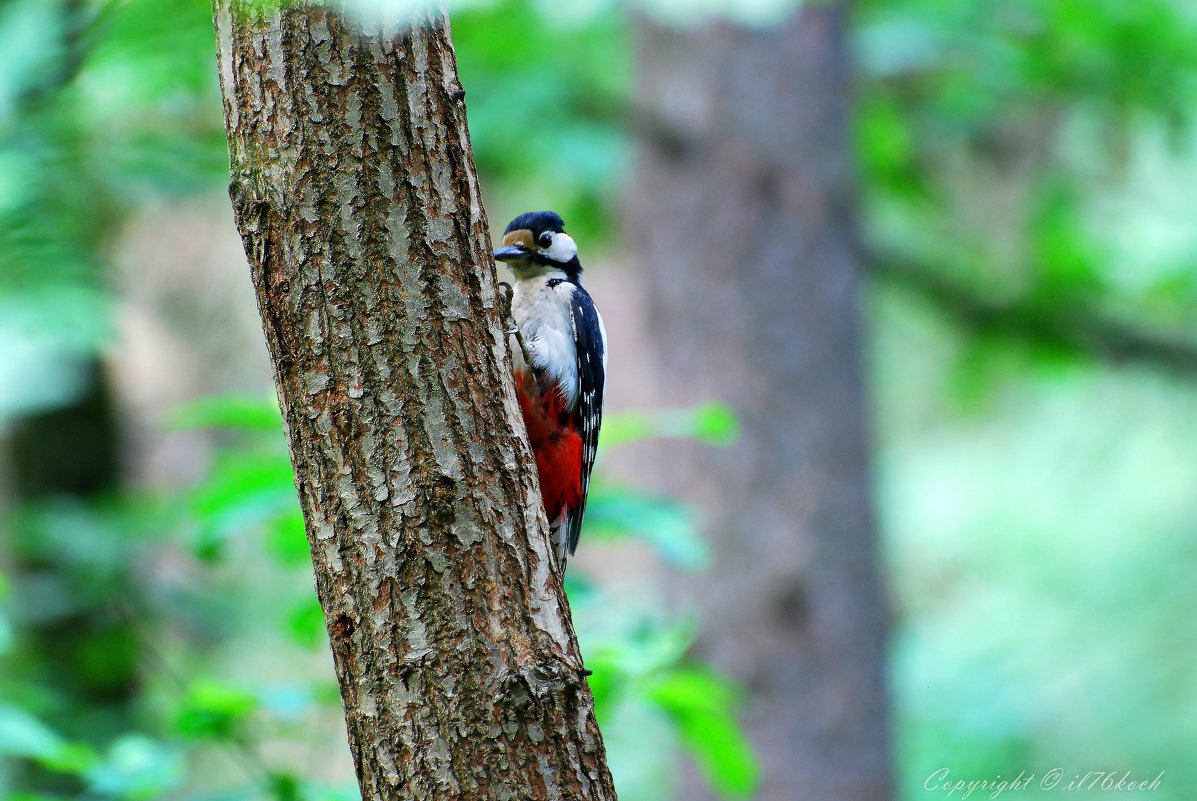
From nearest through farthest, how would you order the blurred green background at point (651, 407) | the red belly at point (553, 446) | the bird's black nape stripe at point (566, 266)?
the blurred green background at point (651, 407) → the red belly at point (553, 446) → the bird's black nape stripe at point (566, 266)

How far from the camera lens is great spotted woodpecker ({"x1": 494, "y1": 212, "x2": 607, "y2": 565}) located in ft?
10.7

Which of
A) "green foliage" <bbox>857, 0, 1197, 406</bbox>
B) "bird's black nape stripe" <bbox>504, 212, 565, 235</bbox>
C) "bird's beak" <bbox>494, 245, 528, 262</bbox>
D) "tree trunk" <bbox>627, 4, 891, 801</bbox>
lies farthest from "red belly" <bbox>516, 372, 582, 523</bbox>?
"green foliage" <bbox>857, 0, 1197, 406</bbox>

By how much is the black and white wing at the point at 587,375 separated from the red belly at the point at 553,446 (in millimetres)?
34

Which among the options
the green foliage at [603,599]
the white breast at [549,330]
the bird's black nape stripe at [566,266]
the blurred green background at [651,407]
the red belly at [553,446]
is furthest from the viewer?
the bird's black nape stripe at [566,266]

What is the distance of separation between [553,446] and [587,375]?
0.29 metres

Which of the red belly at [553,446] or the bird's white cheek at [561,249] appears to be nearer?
the red belly at [553,446]

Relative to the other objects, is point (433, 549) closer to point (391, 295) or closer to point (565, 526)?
point (391, 295)

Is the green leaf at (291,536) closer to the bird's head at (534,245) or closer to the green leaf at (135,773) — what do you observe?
the green leaf at (135,773)

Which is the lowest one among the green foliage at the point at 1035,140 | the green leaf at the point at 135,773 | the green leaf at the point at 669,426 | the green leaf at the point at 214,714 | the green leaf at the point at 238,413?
the green leaf at the point at 135,773

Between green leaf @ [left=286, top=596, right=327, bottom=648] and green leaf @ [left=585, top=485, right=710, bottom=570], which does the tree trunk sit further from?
green leaf @ [left=286, top=596, right=327, bottom=648]

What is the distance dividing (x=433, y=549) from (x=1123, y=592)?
840 centimetres

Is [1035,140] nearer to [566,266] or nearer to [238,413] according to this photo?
[566,266]

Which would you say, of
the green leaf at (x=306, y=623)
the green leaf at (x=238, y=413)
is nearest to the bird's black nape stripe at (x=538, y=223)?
the green leaf at (x=238, y=413)

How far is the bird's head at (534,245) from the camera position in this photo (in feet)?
12.0
